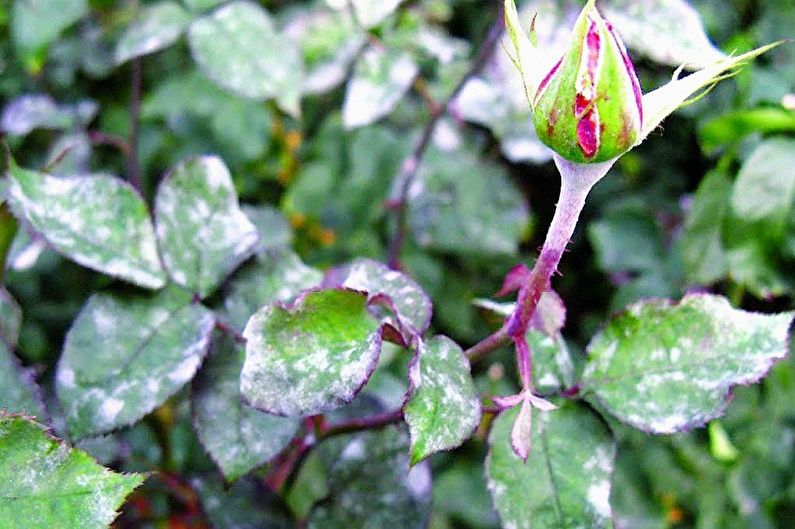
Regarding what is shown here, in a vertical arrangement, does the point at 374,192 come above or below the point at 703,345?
below

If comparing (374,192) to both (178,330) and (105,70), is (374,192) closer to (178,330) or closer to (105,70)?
(105,70)

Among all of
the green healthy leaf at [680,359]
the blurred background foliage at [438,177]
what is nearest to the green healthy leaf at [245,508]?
the blurred background foliage at [438,177]

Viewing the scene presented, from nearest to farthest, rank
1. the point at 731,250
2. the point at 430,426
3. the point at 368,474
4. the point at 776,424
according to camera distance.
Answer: the point at 430,426 → the point at 368,474 → the point at 731,250 → the point at 776,424

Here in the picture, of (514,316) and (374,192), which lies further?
(374,192)

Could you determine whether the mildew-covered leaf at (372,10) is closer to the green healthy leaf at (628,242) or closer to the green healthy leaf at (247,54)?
the green healthy leaf at (247,54)

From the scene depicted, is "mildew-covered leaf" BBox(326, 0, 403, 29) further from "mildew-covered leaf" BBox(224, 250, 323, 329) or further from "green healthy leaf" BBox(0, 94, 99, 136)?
"green healthy leaf" BBox(0, 94, 99, 136)

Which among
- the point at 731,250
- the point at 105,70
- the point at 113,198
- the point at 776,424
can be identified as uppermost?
the point at 113,198

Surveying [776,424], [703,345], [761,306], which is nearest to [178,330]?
[703,345]
